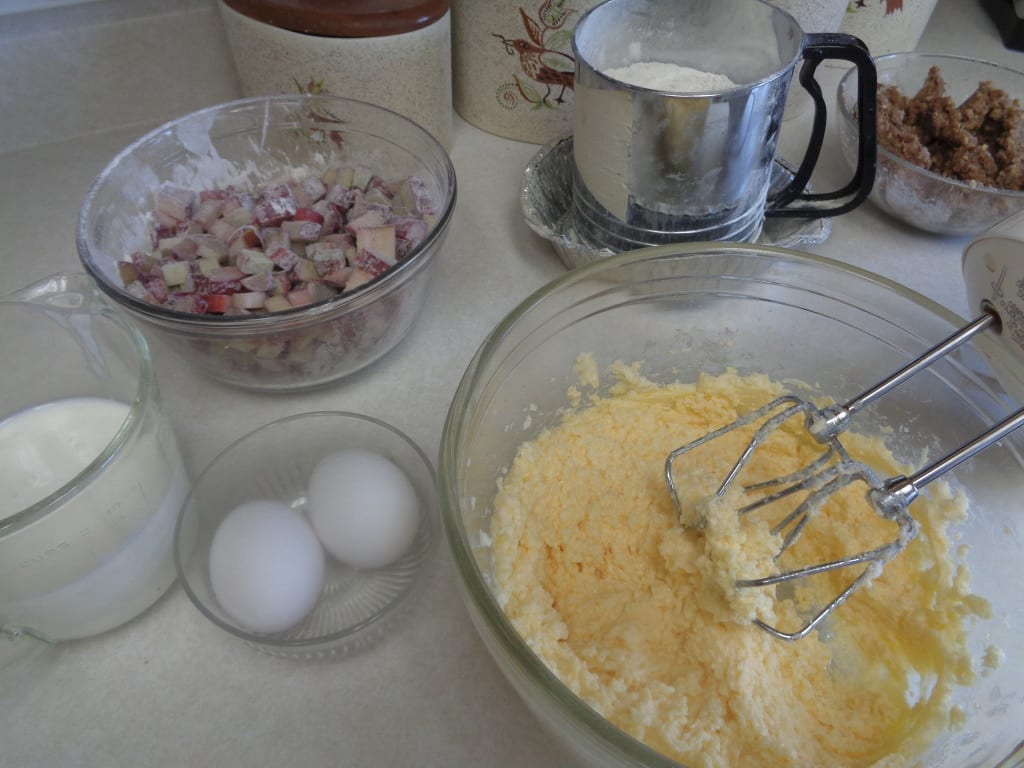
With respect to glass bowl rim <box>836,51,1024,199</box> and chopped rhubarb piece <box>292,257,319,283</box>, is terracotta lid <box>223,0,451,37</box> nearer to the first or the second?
chopped rhubarb piece <box>292,257,319,283</box>

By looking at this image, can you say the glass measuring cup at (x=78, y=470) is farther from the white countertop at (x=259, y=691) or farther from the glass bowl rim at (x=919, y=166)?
the glass bowl rim at (x=919, y=166)

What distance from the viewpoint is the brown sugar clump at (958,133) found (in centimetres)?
95

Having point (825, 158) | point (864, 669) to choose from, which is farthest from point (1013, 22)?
point (864, 669)

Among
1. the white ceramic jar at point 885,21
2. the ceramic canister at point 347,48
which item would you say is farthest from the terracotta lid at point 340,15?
the white ceramic jar at point 885,21

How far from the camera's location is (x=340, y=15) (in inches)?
34.8

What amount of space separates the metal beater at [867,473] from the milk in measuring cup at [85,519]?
449 millimetres

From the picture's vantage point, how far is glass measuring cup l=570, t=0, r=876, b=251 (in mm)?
719

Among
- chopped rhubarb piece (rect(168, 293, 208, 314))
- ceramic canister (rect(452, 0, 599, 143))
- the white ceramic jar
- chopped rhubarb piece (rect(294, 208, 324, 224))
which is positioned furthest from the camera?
the white ceramic jar

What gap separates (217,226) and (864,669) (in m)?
0.83

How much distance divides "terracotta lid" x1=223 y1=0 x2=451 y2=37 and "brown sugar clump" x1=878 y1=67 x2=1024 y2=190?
26.5 inches

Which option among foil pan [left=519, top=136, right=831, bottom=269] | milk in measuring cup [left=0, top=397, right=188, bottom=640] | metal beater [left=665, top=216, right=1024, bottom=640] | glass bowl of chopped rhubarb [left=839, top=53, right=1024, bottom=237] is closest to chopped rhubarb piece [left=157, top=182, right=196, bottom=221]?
milk in measuring cup [left=0, top=397, right=188, bottom=640]

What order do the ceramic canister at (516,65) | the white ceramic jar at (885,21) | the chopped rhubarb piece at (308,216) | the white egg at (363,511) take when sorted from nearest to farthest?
the white egg at (363,511) → the chopped rhubarb piece at (308,216) → the ceramic canister at (516,65) → the white ceramic jar at (885,21)

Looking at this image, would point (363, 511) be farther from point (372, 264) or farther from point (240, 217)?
point (240, 217)

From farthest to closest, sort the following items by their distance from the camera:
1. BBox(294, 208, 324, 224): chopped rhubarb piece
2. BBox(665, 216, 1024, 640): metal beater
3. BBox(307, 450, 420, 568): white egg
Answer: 1. BBox(294, 208, 324, 224): chopped rhubarb piece
2. BBox(307, 450, 420, 568): white egg
3. BBox(665, 216, 1024, 640): metal beater
